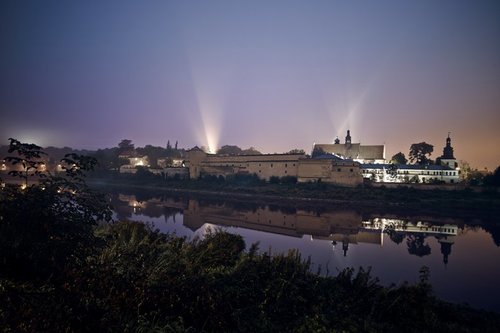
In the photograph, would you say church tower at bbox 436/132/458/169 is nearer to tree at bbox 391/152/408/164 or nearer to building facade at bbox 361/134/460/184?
building facade at bbox 361/134/460/184

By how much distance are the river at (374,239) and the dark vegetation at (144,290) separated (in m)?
2.48

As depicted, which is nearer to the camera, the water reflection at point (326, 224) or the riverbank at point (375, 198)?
the water reflection at point (326, 224)

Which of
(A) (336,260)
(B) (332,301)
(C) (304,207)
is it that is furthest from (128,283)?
A: (C) (304,207)

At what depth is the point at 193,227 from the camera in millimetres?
20609

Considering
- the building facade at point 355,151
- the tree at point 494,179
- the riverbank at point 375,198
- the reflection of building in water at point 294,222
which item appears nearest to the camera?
the reflection of building in water at point 294,222

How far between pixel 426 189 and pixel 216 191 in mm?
27971

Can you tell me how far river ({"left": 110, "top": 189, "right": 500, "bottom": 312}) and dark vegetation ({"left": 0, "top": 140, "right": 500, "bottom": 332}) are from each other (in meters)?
2.48

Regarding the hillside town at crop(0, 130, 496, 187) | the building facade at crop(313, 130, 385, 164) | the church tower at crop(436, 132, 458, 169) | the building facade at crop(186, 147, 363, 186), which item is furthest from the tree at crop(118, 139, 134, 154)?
the church tower at crop(436, 132, 458, 169)

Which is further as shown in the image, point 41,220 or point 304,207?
point 304,207

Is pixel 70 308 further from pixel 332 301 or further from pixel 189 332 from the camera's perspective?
pixel 332 301

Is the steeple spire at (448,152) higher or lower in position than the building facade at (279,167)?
higher

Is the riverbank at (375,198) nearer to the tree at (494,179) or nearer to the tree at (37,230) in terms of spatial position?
the tree at (494,179)

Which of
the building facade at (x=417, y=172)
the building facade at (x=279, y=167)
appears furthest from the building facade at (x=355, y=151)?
the building facade at (x=279, y=167)

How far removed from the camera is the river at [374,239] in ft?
37.5
